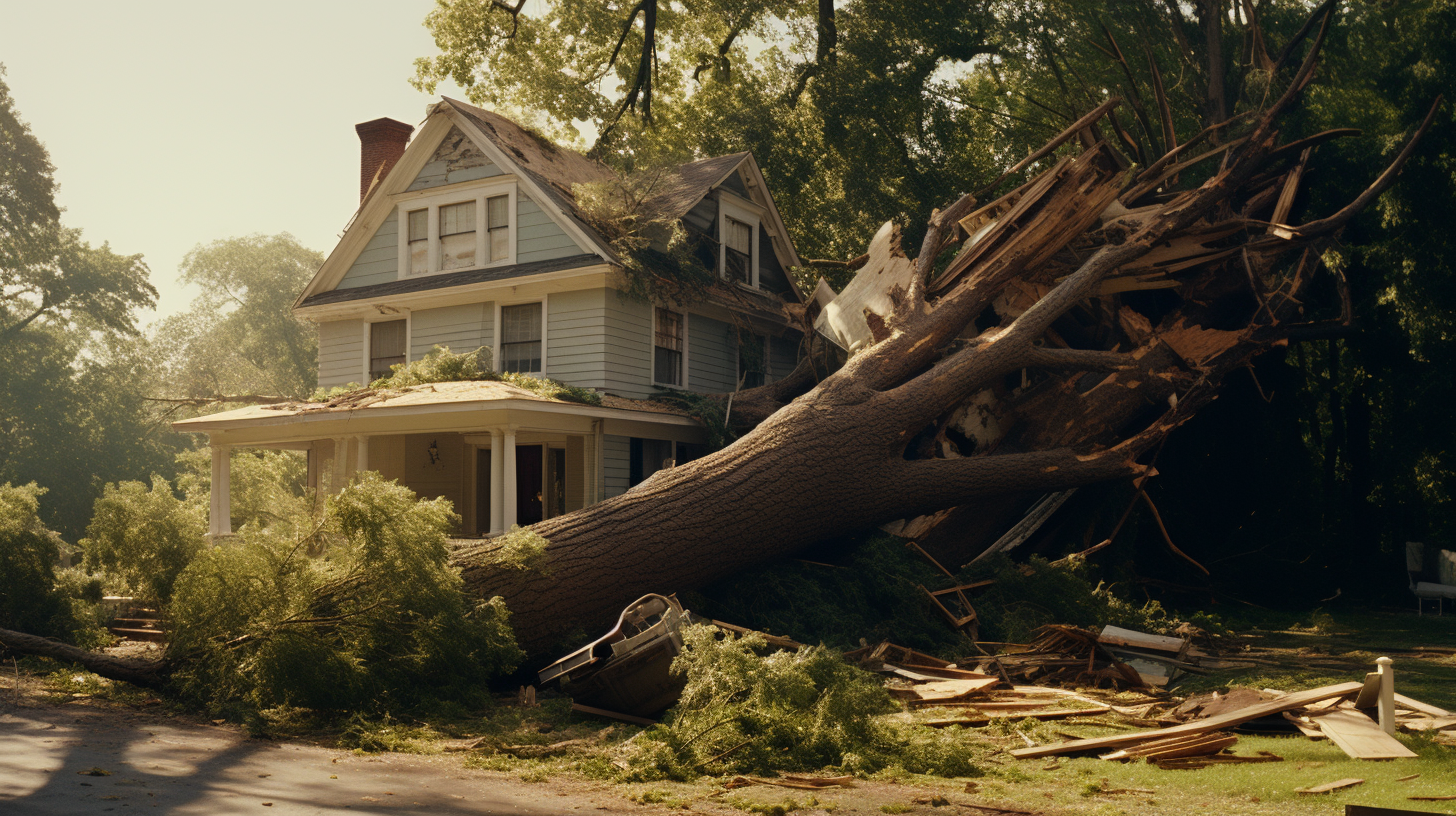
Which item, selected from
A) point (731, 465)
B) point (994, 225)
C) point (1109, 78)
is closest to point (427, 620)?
point (731, 465)

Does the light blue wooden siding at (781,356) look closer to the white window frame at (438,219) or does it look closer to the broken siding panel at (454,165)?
the white window frame at (438,219)

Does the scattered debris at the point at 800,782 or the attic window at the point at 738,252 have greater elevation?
the attic window at the point at 738,252

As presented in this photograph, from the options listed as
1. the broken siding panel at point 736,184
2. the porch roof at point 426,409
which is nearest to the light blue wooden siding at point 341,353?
the porch roof at point 426,409

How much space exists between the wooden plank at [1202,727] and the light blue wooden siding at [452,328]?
1301 centimetres

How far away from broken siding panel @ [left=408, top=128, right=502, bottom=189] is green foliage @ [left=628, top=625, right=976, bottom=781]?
12.6 metres

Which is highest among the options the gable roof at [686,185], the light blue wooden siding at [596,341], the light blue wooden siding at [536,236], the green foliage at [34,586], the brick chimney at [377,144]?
the brick chimney at [377,144]

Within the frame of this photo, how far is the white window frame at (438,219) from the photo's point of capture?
17.4m

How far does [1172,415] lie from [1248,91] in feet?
20.2

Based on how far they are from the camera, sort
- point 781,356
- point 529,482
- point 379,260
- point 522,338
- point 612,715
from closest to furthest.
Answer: point 612,715 → point 522,338 → point 529,482 → point 379,260 → point 781,356

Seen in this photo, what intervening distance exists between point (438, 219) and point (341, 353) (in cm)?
340

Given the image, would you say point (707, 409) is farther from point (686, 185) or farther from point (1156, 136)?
point (1156, 136)

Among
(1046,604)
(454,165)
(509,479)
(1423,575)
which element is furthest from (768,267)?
(1423,575)

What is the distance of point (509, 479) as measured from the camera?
48.3 feet

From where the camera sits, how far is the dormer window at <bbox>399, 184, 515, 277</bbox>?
17609 mm
